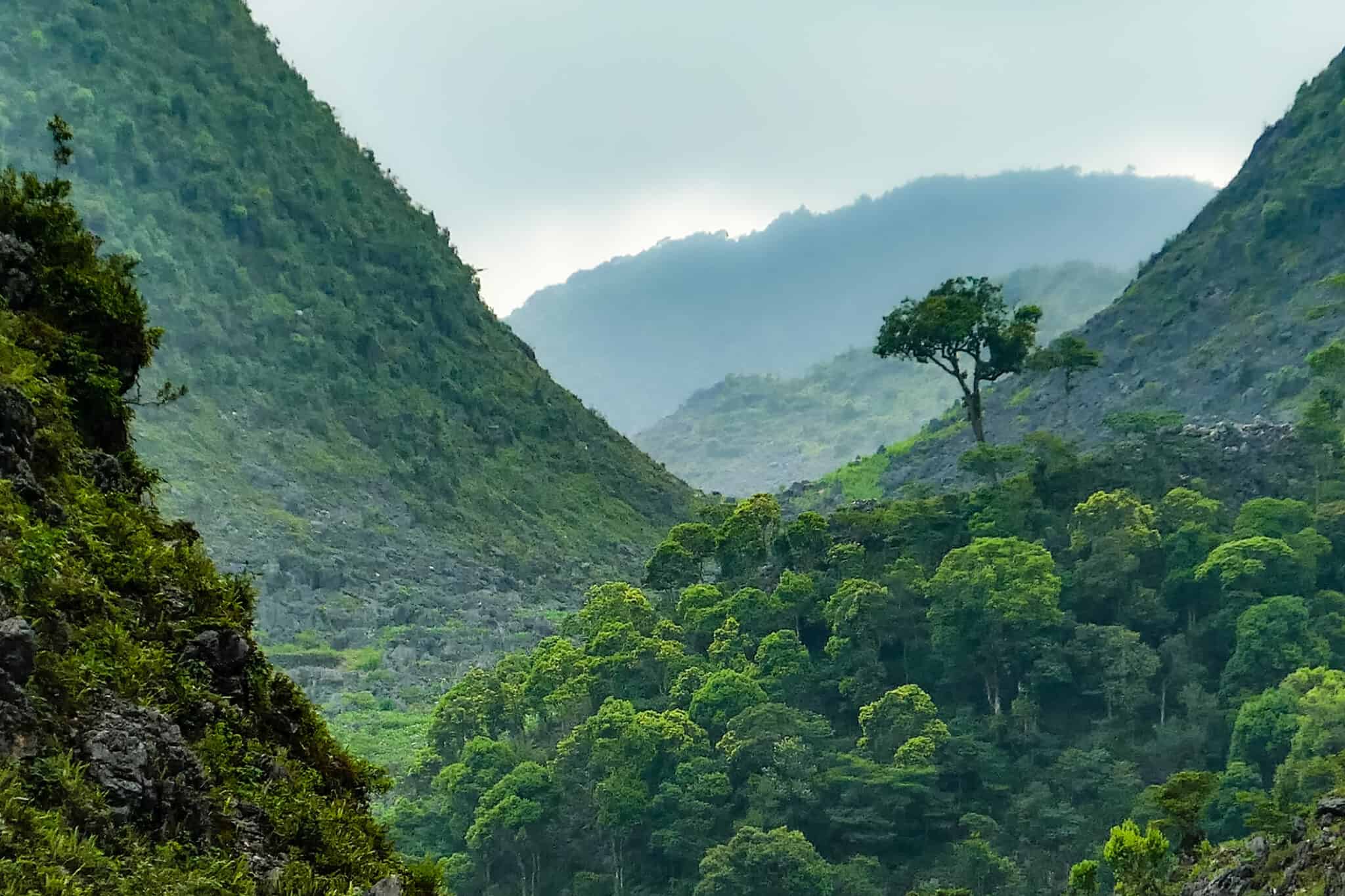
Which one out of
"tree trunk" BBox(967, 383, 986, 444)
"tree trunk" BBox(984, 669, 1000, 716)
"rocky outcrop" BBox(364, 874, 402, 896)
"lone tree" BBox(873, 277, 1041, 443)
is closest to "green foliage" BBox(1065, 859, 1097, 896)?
"tree trunk" BBox(984, 669, 1000, 716)

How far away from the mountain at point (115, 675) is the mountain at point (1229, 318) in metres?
43.4

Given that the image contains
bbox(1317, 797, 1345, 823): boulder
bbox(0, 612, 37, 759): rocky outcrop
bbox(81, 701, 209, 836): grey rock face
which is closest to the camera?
bbox(0, 612, 37, 759): rocky outcrop

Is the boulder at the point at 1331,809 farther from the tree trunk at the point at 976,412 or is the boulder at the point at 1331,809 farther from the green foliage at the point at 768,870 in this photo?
the tree trunk at the point at 976,412

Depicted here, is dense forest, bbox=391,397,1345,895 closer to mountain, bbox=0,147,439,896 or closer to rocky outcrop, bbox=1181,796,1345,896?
rocky outcrop, bbox=1181,796,1345,896

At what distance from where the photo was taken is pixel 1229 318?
5984cm

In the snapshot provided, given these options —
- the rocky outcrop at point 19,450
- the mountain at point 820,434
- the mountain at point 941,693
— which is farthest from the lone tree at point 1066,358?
the mountain at point 820,434

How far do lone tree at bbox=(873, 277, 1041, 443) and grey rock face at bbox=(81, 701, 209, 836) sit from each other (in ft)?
121

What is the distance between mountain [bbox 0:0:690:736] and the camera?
50562 millimetres

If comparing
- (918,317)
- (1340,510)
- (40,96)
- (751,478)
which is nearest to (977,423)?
(918,317)

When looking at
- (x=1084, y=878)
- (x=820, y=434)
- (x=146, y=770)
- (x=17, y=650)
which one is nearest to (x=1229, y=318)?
(x=1084, y=878)

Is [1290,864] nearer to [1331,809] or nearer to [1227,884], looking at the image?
[1331,809]

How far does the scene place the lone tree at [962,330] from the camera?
42969 millimetres

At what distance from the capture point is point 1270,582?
33.7 meters

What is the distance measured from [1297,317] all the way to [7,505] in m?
57.6
